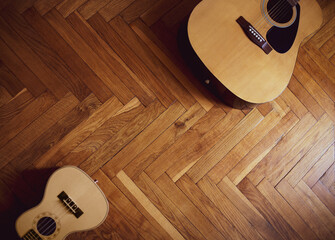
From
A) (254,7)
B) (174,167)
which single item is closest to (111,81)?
(174,167)

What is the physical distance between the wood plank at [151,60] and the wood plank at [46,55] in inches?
14.7

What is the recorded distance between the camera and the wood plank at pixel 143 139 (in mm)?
1363

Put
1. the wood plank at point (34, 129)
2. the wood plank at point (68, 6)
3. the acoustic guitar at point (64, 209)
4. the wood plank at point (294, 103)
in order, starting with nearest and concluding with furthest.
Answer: the acoustic guitar at point (64, 209)
the wood plank at point (34, 129)
the wood plank at point (68, 6)
the wood plank at point (294, 103)

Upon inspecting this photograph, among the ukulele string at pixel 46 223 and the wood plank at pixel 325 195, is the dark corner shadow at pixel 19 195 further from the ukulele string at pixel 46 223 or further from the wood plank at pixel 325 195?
the wood plank at pixel 325 195

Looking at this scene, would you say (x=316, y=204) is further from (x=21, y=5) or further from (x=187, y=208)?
(x=21, y=5)

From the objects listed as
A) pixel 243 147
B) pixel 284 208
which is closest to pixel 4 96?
pixel 243 147

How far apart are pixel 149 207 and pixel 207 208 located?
338 millimetres

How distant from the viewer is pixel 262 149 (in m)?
1.47

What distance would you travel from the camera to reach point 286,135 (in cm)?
150

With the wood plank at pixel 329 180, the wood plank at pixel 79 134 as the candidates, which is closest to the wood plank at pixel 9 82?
the wood plank at pixel 79 134

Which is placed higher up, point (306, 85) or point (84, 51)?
point (84, 51)

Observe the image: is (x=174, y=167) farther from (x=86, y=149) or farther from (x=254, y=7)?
(x=254, y=7)

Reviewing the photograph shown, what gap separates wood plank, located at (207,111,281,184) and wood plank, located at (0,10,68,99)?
3.28ft

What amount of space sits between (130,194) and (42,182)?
0.48m
